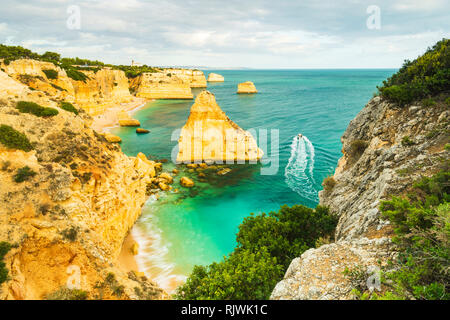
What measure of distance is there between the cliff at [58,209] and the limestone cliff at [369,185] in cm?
743

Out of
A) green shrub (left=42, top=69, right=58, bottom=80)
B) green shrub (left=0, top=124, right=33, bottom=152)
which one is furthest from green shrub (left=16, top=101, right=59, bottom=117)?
green shrub (left=42, top=69, right=58, bottom=80)

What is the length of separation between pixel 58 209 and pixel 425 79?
67.3ft

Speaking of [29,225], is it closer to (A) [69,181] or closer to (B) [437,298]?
(A) [69,181]

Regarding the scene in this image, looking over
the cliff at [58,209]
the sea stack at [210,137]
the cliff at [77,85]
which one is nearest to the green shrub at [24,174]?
the cliff at [58,209]

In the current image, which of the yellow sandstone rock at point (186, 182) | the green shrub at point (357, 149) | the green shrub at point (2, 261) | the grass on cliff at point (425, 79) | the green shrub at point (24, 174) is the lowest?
the yellow sandstone rock at point (186, 182)

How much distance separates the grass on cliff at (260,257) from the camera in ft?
28.6

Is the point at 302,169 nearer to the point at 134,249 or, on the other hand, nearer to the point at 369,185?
the point at 369,185

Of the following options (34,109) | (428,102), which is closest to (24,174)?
(34,109)

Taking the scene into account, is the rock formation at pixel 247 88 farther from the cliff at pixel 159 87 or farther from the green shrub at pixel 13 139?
the green shrub at pixel 13 139

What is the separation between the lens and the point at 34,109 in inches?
556

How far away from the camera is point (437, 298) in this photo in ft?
15.9

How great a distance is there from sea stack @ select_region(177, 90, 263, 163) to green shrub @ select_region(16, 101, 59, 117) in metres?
18.9
